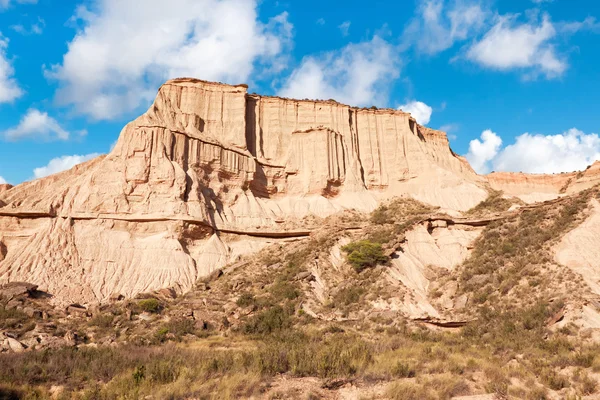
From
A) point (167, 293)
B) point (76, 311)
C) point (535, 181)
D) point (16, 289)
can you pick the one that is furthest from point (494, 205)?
point (535, 181)

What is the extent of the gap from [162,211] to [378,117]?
1156 inches

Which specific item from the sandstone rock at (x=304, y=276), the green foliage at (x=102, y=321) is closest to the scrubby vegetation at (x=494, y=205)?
the sandstone rock at (x=304, y=276)

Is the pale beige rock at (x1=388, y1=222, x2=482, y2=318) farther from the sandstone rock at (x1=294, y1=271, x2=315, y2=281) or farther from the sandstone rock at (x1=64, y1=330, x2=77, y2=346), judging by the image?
the sandstone rock at (x1=64, y1=330, x2=77, y2=346)

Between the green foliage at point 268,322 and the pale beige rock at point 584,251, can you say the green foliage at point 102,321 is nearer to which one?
the green foliage at point 268,322

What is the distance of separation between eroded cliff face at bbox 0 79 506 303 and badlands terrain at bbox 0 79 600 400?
0.17 metres

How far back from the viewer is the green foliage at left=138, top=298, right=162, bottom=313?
2850cm

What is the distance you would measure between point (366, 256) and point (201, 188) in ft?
55.1

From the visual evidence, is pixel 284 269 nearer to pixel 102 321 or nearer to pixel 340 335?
pixel 340 335

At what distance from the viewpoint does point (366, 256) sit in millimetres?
32094

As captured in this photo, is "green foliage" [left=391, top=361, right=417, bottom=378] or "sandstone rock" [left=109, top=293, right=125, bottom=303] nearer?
"green foliage" [left=391, top=361, right=417, bottom=378]

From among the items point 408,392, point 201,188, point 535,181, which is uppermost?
point 535,181

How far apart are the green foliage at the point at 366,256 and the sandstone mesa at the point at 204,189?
2.55 meters

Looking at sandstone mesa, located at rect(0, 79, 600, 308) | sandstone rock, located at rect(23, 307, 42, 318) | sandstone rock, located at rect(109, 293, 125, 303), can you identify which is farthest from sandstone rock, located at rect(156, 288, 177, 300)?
sandstone rock, located at rect(23, 307, 42, 318)

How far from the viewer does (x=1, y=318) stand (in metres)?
25.2
